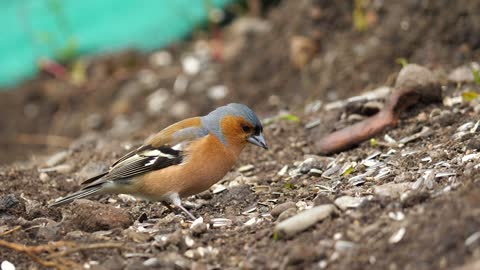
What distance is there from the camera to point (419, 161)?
221 inches

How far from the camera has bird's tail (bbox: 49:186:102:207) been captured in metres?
5.50

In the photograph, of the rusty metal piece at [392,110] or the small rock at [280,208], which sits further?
the rusty metal piece at [392,110]

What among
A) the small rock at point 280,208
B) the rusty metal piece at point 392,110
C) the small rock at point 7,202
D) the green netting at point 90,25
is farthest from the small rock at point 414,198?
the green netting at point 90,25

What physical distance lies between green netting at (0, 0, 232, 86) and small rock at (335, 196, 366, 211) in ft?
20.0

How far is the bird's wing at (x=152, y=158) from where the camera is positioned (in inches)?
223

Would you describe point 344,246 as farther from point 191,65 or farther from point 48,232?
point 191,65

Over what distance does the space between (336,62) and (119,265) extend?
15.8 feet

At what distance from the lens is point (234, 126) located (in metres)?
5.90

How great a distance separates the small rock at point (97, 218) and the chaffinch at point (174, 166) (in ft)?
1.19

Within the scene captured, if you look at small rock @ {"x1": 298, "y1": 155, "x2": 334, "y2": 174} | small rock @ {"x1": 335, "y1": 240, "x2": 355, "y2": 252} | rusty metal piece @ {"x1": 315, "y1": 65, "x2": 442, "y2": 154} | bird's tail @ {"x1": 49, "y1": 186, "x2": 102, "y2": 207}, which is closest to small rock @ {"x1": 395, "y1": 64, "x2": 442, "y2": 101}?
rusty metal piece @ {"x1": 315, "y1": 65, "x2": 442, "y2": 154}

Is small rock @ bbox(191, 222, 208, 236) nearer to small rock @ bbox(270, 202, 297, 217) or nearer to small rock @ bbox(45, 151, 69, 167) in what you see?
small rock @ bbox(270, 202, 297, 217)

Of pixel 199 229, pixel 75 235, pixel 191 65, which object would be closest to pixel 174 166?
pixel 199 229

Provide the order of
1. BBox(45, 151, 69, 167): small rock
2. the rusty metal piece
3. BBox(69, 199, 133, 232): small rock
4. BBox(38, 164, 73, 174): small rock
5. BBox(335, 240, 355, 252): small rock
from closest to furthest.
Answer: BBox(335, 240, 355, 252): small rock
BBox(69, 199, 133, 232): small rock
the rusty metal piece
BBox(38, 164, 73, 174): small rock
BBox(45, 151, 69, 167): small rock

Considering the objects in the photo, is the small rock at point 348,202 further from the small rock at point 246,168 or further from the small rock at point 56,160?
→ the small rock at point 56,160
